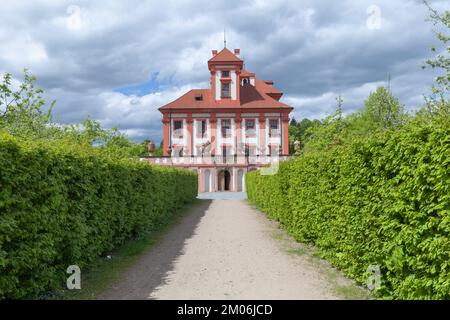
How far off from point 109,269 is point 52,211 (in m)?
2.20

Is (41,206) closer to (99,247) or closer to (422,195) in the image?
(99,247)

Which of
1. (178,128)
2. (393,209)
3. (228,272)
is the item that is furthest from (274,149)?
(393,209)

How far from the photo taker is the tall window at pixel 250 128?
170 ft

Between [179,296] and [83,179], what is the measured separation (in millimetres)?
2876

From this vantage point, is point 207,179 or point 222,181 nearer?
point 207,179

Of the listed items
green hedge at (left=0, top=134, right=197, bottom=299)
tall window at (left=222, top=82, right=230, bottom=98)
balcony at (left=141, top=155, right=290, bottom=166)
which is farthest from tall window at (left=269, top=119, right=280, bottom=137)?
green hedge at (left=0, top=134, right=197, bottom=299)

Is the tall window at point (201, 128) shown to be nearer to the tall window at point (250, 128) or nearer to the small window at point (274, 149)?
the tall window at point (250, 128)

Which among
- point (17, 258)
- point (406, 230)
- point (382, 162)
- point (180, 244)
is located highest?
point (382, 162)

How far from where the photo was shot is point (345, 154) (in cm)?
691

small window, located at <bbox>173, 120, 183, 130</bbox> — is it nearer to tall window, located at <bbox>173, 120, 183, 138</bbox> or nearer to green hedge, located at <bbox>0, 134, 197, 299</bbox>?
tall window, located at <bbox>173, 120, 183, 138</bbox>

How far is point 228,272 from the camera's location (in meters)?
7.27

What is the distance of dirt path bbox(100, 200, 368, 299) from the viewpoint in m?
5.94

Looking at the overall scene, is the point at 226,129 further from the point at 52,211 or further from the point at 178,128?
the point at 52,211
